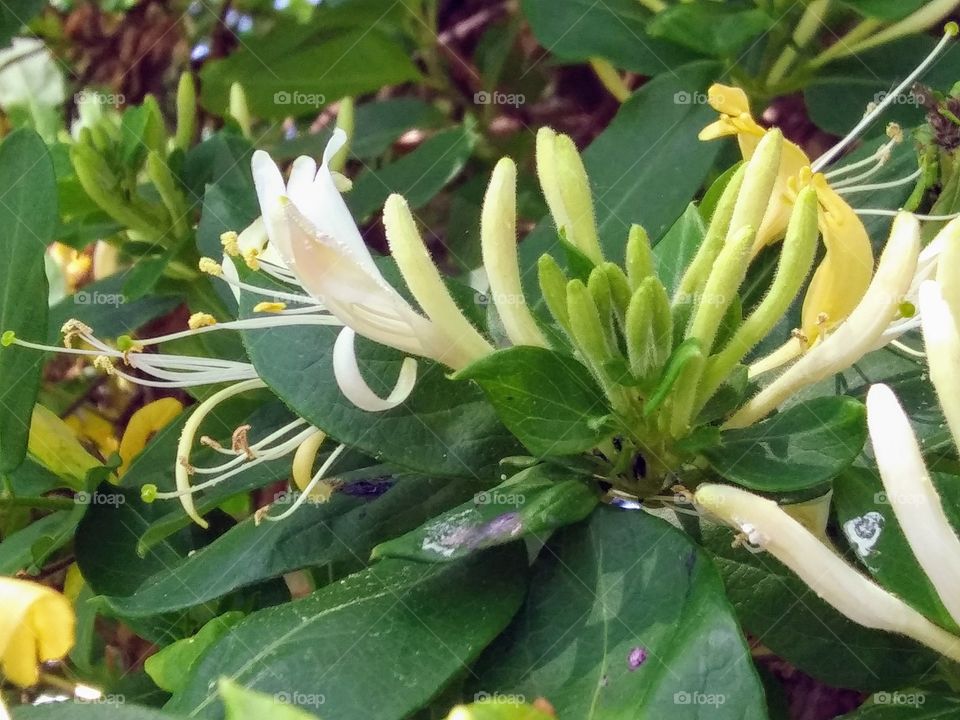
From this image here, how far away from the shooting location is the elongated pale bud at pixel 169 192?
103 centimetres

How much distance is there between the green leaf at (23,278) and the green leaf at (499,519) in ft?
1.33

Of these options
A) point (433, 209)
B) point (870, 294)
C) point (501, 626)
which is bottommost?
point (433, 209)

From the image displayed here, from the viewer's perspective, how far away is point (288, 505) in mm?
709

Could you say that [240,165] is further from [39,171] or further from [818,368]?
[818,368]

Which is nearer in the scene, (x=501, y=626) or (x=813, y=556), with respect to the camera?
(x=813, y=556)

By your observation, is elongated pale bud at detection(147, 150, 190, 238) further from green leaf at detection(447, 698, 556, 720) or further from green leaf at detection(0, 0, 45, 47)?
green leaf at detection(447, 698, 556, 720)

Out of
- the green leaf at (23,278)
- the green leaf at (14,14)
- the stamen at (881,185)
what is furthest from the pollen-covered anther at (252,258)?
the green leaf at (14,14)

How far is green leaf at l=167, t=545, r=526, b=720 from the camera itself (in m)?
0.54

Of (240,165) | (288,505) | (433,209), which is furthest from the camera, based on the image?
(433,209)

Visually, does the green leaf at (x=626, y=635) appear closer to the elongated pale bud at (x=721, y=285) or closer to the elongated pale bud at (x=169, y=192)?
the elongated pale bud at (x=721, y=285)

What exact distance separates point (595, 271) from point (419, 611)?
0.78 feet

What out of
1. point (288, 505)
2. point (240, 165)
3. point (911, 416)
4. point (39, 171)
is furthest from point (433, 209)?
point (911, 416)

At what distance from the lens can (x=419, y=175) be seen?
116cm

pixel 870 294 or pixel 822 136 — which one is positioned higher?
pixel 870 294
